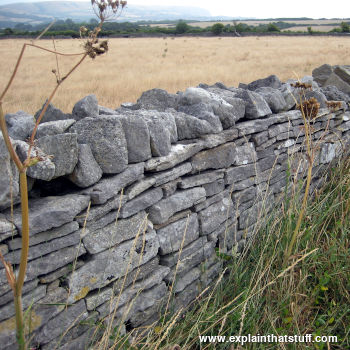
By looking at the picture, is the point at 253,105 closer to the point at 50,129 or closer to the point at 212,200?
the point at 212,200

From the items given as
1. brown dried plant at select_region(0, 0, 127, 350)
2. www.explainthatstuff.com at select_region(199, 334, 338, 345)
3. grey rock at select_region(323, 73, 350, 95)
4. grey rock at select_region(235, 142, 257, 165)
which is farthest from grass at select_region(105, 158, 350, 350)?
grey rock at select_region(323, 73, 350, 95)

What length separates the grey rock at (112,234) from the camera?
2029 millimetres

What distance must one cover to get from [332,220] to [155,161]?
1925mm

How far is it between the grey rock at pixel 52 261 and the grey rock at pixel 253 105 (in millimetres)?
2071

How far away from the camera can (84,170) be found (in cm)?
202

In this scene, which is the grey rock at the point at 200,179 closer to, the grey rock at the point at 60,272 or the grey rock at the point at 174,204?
the grey rock at the point at 174,204

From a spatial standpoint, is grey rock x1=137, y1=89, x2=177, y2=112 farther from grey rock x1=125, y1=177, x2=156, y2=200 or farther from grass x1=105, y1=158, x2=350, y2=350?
grass x1=105, y1=158, x2=350, y2=350

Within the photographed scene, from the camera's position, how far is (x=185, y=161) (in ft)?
8.75

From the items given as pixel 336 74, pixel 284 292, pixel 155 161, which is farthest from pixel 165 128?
pixel 336 74

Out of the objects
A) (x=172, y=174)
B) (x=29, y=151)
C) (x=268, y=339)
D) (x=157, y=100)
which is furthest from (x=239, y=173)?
(x=29, y=151)

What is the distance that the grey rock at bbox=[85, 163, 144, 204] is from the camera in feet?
6.61

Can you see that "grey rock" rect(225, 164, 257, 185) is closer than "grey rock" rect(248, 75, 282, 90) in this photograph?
Yes

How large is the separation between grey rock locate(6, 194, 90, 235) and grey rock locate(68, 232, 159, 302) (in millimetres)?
289

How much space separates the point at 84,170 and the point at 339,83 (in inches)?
171
